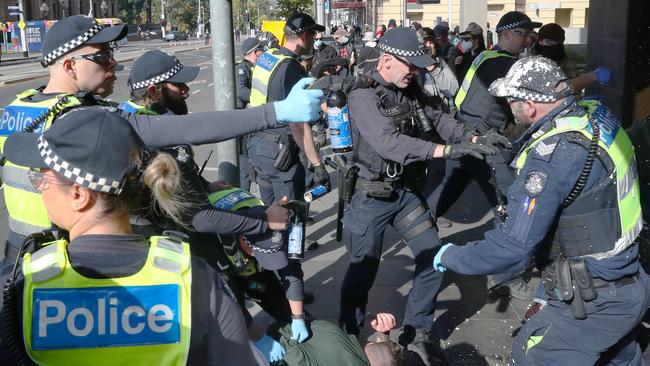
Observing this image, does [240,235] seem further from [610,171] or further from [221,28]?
[610,171]

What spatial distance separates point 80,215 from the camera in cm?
190

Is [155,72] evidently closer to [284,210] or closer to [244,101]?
[284,210]

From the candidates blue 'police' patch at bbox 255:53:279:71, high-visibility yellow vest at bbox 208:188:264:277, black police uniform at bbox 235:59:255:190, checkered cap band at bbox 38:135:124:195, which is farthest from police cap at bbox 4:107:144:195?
black police uniform at bbox 235:59:255:190

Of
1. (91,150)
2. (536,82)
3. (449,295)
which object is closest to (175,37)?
(449,295)

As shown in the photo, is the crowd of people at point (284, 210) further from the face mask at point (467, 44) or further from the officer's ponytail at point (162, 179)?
the face mask at point (467, 44)

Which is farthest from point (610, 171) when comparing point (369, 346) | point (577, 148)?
point (369, 346)

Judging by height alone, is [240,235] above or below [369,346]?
above

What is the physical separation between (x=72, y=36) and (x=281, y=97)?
8.83 feet

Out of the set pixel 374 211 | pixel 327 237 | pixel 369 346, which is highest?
pixel 374 211

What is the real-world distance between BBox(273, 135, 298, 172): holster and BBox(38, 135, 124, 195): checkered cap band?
13.4 ft

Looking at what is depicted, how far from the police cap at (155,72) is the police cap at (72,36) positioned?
1.74 ft

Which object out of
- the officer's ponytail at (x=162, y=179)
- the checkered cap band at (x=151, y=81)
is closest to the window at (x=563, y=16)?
the checkered cap band at (x=151, y=81)

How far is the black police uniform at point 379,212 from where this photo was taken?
176 inches

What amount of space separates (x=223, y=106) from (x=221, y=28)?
458 mm
